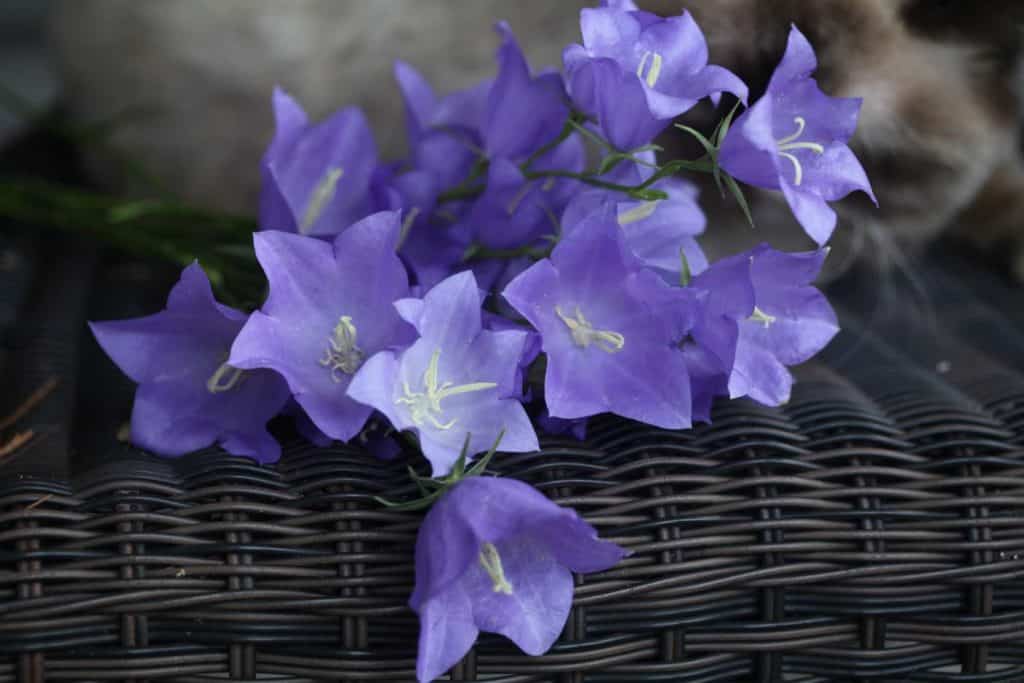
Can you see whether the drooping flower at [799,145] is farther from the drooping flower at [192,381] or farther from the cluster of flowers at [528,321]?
the drooping flower at [192,381]

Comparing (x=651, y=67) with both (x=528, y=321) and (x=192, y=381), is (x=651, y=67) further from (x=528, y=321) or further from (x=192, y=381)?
(x=192, y=381)

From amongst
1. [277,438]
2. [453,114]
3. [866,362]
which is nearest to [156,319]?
[277,438]

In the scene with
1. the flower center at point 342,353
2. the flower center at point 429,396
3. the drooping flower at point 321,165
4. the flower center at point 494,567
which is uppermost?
the drooping flower at point 321,165

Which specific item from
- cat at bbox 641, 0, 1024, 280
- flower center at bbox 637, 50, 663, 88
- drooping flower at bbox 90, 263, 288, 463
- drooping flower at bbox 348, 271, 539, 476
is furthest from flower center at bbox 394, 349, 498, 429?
cat at bbox 641, 0, 1024, 280

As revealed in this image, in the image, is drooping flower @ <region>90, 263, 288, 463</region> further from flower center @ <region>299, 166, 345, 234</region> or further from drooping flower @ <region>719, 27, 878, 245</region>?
drooping flower @ <region>719, 27, 878, 245</region>

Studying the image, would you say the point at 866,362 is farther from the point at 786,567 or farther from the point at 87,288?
the point at 87,288

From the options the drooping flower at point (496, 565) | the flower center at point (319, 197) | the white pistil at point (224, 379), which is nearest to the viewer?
the drooping flower at point (496, 565)

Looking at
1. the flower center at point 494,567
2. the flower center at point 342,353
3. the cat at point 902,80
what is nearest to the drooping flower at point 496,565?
the flower center at point 494,567
